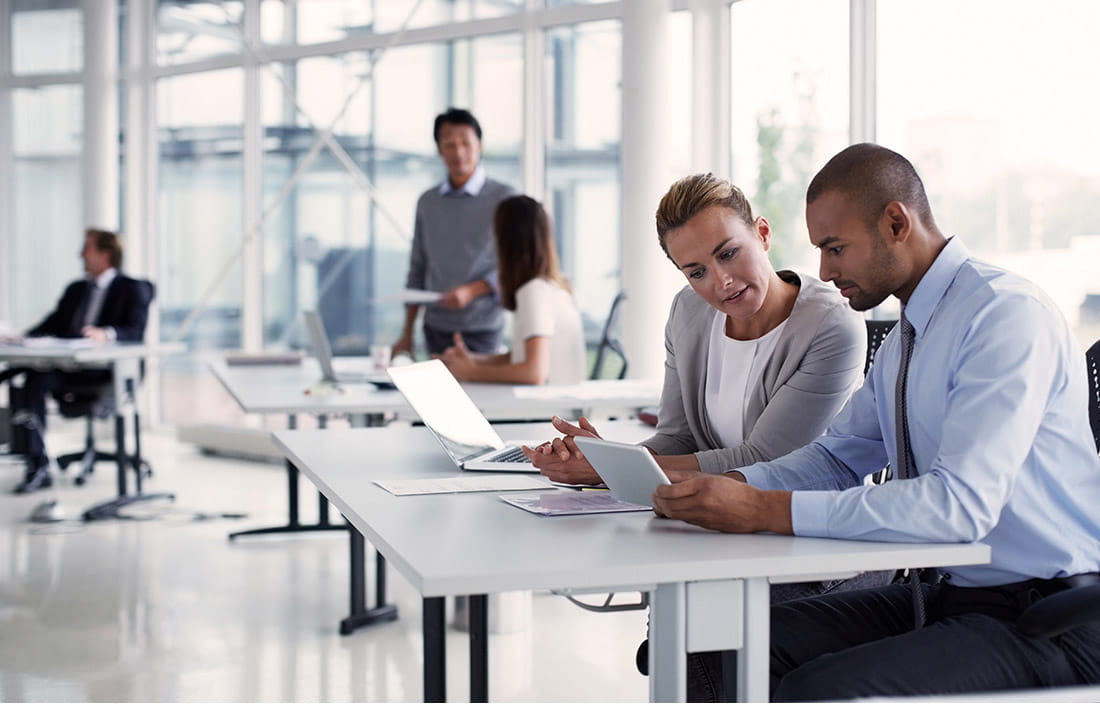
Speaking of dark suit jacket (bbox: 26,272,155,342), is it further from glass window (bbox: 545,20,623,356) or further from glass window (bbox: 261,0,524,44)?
glass window (bbox: 545,20,623,356)

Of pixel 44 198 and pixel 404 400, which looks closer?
Result: pixel 404 400

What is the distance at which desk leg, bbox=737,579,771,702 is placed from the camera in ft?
4.97

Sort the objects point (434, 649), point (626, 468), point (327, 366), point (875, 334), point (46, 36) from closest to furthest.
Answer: point (626, 468), point (434, 649), point (875, 334), point (327, 366), point (46, 36)

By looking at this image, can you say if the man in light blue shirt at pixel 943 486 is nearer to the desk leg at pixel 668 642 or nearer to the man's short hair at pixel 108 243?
the desk leg at pixel 668 642

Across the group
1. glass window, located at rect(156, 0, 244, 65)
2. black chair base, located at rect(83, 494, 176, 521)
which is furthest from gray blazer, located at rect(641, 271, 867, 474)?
glass window, located at rect(156, 0, 244, 65)

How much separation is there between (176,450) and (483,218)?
404cm

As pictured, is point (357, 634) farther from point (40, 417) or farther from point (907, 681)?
point (40, 417)

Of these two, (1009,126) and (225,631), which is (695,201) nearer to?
(225,631)

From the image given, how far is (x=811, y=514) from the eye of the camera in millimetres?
1627

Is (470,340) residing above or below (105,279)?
below

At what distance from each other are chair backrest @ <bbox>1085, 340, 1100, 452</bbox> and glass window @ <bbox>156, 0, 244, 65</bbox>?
22.3 ft

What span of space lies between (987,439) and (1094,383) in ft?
2.22

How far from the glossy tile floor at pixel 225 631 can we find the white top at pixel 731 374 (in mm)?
1048

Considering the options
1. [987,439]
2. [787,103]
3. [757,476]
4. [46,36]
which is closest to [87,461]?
[46,36]
